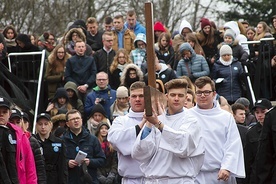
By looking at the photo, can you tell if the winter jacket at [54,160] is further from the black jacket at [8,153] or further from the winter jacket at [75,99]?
the winter jacket at [75,99]

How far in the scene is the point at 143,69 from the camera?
74.6 feet

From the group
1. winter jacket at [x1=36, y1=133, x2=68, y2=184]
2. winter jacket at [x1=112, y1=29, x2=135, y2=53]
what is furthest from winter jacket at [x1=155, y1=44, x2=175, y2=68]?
winter jacket at [x1=36, y1=133, x2=68, y2=184]

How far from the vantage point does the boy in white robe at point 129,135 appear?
46.1ft

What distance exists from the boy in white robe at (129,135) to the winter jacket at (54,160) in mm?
3186

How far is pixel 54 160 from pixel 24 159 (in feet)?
7.62

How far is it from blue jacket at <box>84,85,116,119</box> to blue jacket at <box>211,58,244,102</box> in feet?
7.45

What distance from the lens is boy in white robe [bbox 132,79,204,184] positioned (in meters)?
13.2

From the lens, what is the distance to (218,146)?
1457 cm

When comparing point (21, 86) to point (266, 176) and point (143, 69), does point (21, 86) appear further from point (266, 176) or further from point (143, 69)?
point (266, 176)

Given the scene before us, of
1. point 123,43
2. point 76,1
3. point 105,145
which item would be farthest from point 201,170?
point 76,1

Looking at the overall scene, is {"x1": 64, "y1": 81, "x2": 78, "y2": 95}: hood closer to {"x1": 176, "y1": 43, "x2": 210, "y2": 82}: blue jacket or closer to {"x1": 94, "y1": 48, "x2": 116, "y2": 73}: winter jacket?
{"x1": 94, "y1": 48, "x2": 116, "y2": 73}: winter jacket

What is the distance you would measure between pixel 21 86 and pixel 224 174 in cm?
958

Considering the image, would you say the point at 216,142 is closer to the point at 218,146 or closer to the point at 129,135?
the point at 218,146

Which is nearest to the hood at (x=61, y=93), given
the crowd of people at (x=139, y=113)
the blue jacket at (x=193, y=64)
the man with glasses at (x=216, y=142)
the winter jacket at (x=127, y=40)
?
the crowd of people at (x=139, y=113)
